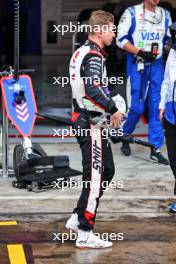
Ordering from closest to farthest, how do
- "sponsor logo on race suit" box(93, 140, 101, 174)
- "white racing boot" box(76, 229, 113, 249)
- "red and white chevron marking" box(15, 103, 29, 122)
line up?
1. "sponsor logo on race suit" box(93, 140, 101, 174)
2. "white racing boot" box(76, 229, 113, 249)
3. "red and white chevron marking" box(15, 103, 29, 122)

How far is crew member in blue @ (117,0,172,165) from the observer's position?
31.2 ft

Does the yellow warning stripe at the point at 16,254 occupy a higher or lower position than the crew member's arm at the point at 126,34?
lower

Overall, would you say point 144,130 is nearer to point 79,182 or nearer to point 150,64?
point 150,64

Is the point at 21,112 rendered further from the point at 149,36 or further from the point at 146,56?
the point at 149,36

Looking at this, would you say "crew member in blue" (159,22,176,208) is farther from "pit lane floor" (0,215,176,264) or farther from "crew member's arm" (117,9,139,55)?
"crew member's arm" (117,9,139,55)

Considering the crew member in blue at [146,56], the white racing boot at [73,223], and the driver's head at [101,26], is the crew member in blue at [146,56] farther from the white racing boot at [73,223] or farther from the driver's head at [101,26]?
the driver's head at [101,26]

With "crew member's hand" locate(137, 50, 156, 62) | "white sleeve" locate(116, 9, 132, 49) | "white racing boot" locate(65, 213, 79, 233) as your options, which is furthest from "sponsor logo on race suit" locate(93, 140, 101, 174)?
"white sleeve" locate(116, 9, 132, 49)

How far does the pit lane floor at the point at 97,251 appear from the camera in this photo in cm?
646

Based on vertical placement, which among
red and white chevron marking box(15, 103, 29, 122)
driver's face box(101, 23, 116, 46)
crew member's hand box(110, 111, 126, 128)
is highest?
driver's face box(101, 23, 116, 46)

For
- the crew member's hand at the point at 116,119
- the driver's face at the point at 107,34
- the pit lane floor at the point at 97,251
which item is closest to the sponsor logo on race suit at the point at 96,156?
the crew member's hand at the point at 116,119

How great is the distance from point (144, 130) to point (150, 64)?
195 centimetres

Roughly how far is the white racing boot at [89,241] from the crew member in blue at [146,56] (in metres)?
2.90

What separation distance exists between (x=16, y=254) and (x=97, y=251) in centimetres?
67

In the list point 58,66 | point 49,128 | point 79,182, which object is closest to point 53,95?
point 49,128
